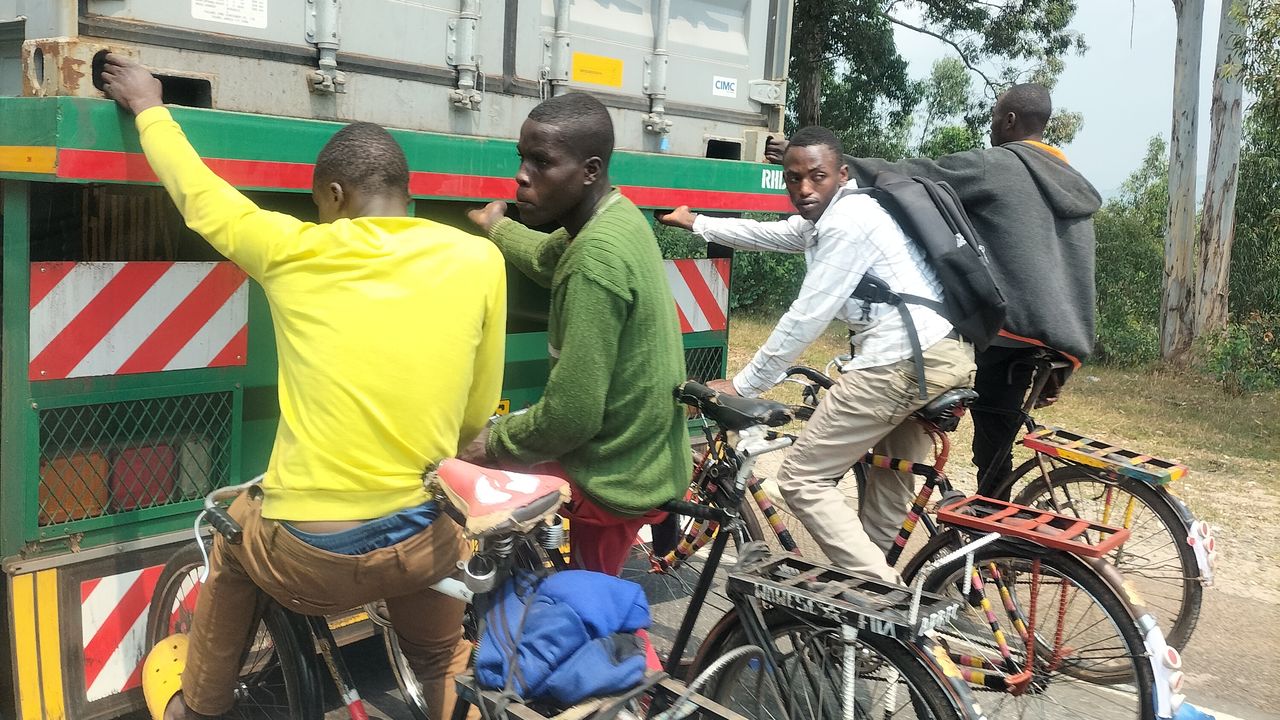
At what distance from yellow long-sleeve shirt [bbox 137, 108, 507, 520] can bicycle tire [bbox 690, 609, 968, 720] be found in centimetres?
93

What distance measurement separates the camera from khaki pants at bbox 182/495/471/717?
95.7 inches

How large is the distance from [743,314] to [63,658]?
12088 millimetres

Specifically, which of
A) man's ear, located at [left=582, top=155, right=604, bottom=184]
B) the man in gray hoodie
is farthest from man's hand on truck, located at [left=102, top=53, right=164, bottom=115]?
the man in gray hoodie

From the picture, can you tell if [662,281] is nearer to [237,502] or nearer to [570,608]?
[570,608]

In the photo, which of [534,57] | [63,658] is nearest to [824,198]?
[534,57]

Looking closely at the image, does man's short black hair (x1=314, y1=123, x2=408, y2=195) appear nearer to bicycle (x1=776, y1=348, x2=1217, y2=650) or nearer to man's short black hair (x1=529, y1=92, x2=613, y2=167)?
man's short black hair (x1=529, y1=92, x2=613, y2=167)

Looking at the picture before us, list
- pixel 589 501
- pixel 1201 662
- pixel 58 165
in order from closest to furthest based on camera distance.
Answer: pixel 58 165, pixel 589 501, pixel 1201 662

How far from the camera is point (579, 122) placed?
2689 millimetres

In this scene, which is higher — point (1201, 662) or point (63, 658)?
point (63, 658)

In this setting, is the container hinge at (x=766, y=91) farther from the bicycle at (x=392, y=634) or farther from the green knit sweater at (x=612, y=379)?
the bicycle at (x=392, y=634)

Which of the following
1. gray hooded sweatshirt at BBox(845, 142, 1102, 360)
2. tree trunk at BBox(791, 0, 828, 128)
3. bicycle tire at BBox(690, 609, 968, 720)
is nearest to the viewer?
bicycle tire at BBox(690, 609, 968, 720)

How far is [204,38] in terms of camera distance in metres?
3.06

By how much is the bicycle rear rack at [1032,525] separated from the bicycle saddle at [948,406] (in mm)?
274

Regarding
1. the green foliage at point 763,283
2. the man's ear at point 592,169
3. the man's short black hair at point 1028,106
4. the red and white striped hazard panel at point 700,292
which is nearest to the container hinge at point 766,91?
the red and white striped hazard panel at point 700,292
